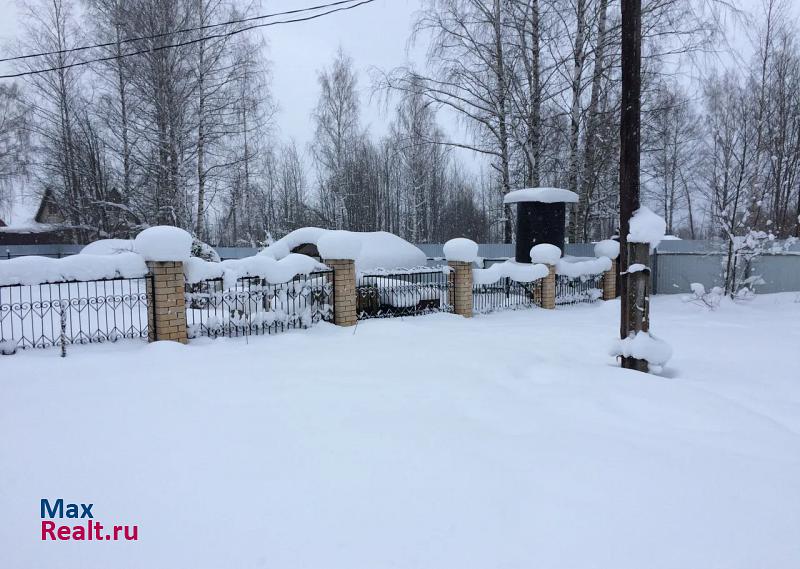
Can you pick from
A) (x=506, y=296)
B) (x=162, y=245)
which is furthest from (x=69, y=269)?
(x=506, y=296)

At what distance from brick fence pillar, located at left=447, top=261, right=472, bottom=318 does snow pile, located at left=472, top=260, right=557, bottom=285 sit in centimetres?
32

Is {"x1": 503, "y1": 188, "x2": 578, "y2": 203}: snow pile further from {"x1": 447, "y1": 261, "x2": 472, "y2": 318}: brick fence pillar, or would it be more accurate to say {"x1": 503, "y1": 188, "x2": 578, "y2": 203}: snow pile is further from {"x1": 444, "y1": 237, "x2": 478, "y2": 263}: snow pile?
{"x1": 447, "y1": 261, "x2": 472, "y2": 318}: brick fence pillar

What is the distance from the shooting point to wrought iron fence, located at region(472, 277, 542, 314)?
33.6 feet

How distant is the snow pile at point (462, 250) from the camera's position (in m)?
9.27

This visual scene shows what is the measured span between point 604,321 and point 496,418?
6190 mm

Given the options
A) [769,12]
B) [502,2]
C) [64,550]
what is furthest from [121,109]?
[769,12]

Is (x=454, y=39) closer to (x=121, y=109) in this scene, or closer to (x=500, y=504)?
(x=121, y=109)

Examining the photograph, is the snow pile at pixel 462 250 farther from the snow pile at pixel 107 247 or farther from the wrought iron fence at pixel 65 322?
the snow pile at pixel 107 247

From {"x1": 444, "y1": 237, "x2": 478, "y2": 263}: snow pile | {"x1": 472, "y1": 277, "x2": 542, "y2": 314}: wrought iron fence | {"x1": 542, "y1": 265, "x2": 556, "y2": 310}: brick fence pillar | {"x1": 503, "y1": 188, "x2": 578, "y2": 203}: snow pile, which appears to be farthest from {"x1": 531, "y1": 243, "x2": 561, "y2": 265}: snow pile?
{"x1": 444, "y1": 237, "x2": 478, "y2": 263}: snow pile

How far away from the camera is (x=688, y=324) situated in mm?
8492

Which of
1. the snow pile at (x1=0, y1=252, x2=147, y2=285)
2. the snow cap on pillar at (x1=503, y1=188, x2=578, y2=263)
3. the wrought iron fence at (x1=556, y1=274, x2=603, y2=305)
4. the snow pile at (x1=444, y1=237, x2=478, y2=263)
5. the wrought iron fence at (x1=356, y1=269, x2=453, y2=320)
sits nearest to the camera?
the snow pile at (x1=0, y1=252, x2=147, y2=285)

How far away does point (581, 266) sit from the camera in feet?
38.0

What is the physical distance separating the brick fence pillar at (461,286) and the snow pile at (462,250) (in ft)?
0.33

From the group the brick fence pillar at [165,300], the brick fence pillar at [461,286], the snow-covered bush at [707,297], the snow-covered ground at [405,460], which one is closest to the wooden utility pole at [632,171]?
the snow-covered ground at [405,460]
